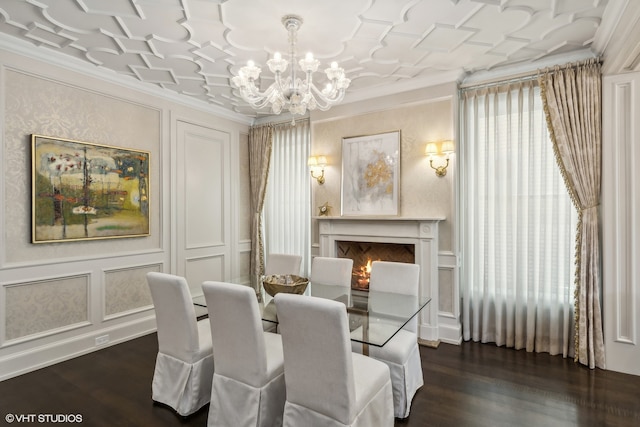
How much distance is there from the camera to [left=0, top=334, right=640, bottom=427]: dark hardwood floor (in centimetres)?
226

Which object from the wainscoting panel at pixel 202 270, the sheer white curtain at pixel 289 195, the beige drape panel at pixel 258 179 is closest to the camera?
the wainscoting panel at pixel 202 270

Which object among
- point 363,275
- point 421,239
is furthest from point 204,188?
point 421,239

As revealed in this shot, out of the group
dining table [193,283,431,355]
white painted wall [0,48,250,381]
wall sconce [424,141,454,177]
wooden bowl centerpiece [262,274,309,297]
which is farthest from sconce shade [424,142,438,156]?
white painted wall [0,48,250,381]

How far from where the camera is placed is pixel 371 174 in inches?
159

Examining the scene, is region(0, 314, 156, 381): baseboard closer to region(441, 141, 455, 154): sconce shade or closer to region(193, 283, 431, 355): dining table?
region(193, 283, 431, 355): dining table

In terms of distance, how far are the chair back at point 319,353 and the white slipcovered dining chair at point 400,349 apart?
0.47m

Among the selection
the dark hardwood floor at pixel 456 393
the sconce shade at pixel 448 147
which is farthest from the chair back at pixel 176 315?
the sconce shade at pixel 448 147

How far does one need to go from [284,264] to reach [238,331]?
1537mm

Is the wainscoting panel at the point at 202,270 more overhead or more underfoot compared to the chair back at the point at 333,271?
more underfoot

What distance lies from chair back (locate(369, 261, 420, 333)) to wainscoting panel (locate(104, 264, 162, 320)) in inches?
103

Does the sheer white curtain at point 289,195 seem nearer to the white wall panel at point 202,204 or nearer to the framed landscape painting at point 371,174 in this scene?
the white wall panel at point 202,204

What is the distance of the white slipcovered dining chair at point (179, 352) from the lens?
2225mm

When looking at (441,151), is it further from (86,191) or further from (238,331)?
(86,191)

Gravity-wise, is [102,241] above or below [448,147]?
below
